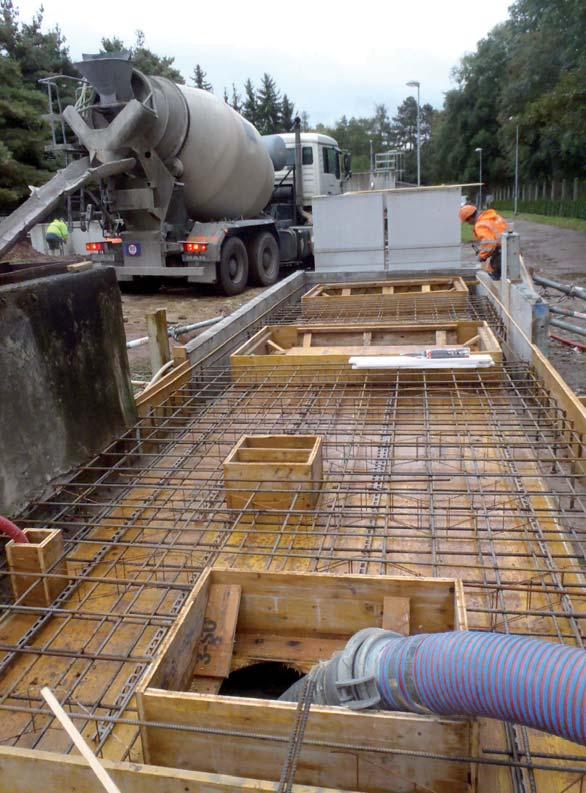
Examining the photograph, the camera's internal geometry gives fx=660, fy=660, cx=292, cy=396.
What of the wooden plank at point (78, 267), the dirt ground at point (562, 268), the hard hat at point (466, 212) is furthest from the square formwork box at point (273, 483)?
the hard hat at point (466, 212)

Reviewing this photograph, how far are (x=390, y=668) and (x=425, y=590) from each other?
57 centimetres

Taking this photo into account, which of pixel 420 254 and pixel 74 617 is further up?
pixel 420 254

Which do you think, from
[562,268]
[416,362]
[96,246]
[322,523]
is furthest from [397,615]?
[562,268]

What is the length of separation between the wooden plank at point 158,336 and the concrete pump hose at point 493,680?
4.19 meters

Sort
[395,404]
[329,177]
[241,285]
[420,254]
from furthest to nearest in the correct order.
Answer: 1. [329,177]
2. [241,285]
3. [420,254]
4. [395,404]

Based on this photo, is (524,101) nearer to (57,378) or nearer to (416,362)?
(416,362)

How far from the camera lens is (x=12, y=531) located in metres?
2.93

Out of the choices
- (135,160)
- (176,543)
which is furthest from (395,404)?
(135,160)

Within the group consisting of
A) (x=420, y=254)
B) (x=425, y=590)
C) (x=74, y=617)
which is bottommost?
(x=74, y=617)

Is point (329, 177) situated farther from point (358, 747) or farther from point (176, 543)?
point (358, 747)

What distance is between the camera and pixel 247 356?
5770mm

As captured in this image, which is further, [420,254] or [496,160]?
[496,160]

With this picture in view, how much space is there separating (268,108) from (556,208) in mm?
33012

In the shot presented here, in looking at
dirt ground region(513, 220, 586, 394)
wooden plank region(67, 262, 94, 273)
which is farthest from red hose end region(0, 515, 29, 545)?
dirt ground region(513, 220, 586, 394)
